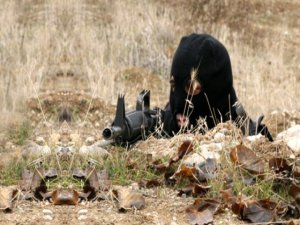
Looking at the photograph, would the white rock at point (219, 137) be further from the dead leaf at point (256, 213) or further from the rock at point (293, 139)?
the dead leaf at point (256, 213)

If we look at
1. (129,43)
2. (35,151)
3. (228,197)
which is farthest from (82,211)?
(129,43)

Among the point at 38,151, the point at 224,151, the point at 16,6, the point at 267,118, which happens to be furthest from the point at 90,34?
the point at 224,151

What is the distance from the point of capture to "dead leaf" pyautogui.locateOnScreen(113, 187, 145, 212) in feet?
11.4

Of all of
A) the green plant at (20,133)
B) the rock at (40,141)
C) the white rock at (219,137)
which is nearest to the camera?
the white rock at (219,137)

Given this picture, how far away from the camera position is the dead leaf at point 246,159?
3.68 meters

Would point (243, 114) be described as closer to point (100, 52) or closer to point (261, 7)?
point (100, 52)

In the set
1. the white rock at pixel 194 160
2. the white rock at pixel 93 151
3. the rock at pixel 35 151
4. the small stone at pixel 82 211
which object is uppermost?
the white rock at pixel 194 160

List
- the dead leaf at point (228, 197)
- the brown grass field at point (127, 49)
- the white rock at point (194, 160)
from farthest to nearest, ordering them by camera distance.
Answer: the brown grass field at point (127, 49) → the white rock at point (194, 160) → the dead leaf at point (228, 197)

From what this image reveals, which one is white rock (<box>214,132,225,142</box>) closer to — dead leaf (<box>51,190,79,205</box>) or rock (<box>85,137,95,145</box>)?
dead leaf (<box>51,190,79,205</box>)

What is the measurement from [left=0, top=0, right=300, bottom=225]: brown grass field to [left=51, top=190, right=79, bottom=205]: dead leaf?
99.0 inches

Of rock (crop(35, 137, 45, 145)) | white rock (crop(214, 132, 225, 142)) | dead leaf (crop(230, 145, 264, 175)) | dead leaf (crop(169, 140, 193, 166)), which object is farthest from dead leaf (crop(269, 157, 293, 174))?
rock (crop(35, 137, 45, 145))

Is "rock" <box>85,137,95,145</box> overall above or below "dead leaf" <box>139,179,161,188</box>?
below

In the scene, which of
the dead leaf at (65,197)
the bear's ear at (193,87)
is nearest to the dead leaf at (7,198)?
the dead leaf at (65,197)

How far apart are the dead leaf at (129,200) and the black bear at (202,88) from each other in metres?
1.31
